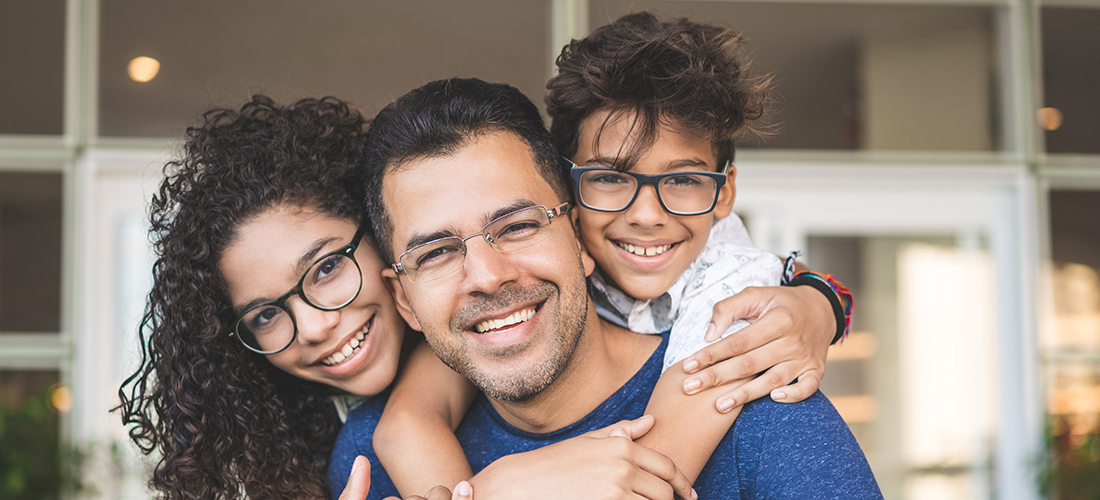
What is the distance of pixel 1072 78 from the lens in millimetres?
4246

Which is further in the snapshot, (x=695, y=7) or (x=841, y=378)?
(x=841, y=378)

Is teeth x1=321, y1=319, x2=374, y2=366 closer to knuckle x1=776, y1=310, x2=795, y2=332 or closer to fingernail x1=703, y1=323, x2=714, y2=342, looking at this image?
fingernail x1=703, y1=323, x2=714, y2=342

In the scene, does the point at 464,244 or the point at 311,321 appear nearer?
the point at 464,244

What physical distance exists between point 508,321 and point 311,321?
1.45 ft

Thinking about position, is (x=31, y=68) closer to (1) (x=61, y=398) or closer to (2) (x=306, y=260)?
(1) (x=61, y=398)

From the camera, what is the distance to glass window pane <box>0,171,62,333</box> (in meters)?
3.76

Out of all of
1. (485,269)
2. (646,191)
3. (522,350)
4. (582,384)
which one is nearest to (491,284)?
(485,269)

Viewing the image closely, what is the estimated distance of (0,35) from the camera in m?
3.77

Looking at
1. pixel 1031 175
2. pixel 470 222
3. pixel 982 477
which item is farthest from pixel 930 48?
pixel 470 222

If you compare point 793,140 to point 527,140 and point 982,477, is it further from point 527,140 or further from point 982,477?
point 527,140

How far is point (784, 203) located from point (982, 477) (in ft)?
6.09

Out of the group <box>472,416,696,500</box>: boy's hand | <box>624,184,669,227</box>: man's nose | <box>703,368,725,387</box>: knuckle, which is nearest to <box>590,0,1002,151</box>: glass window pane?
<box>624,184,669,227</box>: man's nose

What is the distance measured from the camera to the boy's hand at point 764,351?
1.41m

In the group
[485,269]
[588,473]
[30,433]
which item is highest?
[485,269]
